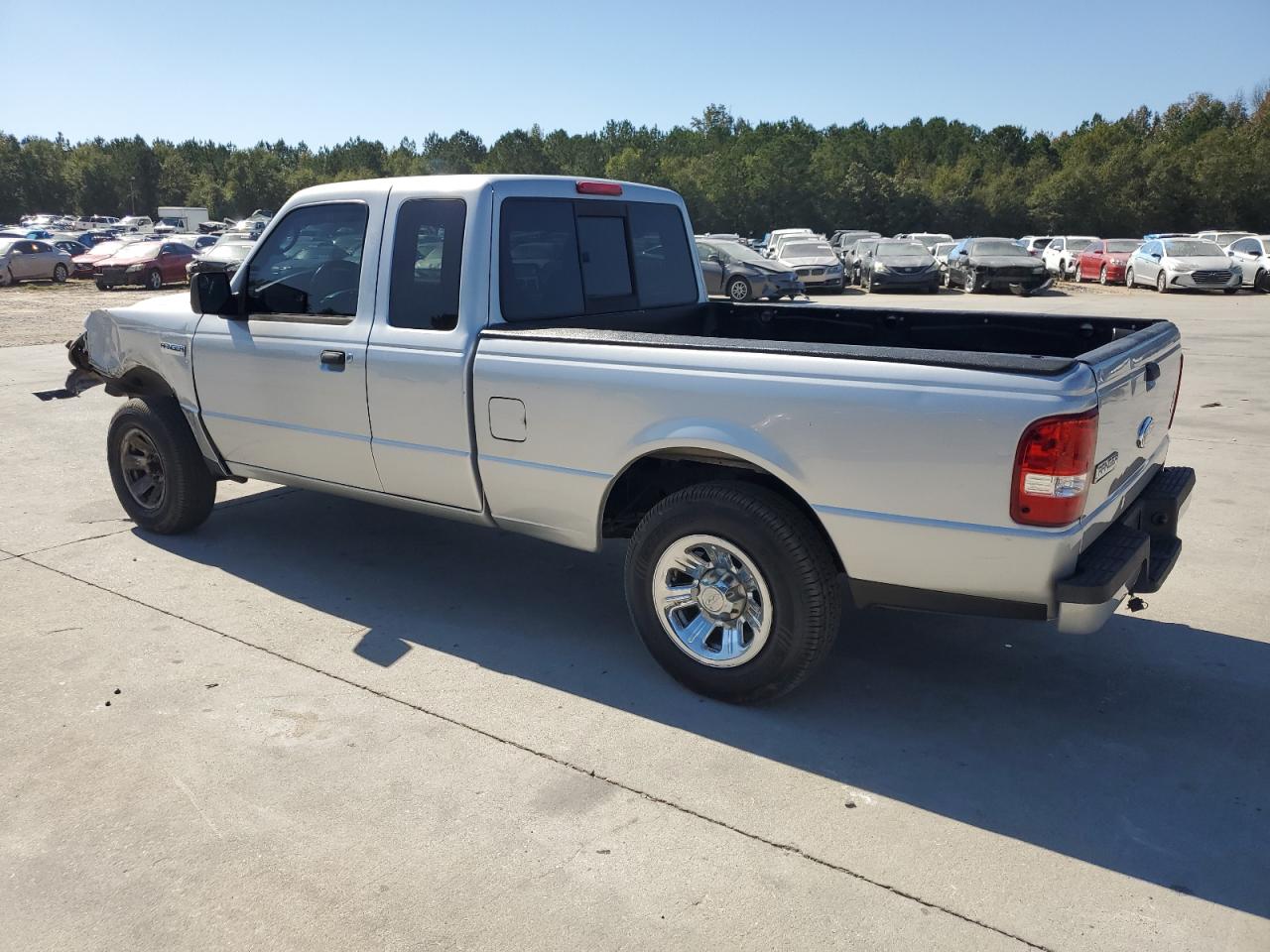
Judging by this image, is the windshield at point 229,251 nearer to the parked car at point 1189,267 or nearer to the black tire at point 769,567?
the black tire at point 769,567

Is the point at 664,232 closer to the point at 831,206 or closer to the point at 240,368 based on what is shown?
the point at 240,368

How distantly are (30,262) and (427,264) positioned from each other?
32.2 metres

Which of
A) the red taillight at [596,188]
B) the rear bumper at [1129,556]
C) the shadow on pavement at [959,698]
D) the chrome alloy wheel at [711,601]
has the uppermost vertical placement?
the red taillight at [596,188]

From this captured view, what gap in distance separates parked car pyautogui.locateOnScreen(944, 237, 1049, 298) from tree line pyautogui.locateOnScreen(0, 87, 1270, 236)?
130ft

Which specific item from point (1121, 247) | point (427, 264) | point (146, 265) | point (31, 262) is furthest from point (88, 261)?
point (1121, 247)

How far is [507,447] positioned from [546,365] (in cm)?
44

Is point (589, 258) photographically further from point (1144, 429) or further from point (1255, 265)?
point (1255, 265)

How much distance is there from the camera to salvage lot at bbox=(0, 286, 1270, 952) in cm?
277

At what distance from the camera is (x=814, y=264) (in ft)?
86.9

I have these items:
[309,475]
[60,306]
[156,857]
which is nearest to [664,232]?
[309,475]

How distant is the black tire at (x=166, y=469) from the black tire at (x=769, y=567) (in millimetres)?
3193

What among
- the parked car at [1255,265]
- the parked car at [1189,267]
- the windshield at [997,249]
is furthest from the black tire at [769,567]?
the parked car at [1255,265]

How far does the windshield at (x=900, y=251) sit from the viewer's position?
27234mm

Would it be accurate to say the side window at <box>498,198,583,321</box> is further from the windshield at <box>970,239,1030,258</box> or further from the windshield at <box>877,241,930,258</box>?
the windshield at <box>970,239,1030,258</box>
